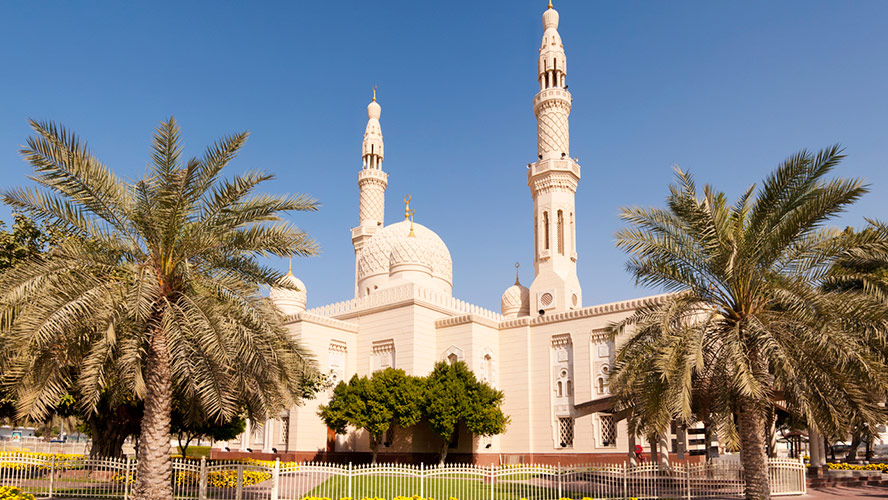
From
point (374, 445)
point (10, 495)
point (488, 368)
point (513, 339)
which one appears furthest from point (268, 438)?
point (10, 495)

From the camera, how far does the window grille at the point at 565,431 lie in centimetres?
2456

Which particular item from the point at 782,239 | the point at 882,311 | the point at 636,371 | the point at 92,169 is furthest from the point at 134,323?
the point at 882,311

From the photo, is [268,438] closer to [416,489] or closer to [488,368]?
[488,368]

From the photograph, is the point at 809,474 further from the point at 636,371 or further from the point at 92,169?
the point at 92,169

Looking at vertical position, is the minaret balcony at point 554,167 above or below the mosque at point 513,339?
above

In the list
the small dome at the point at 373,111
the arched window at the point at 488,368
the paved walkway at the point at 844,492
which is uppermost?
the small dome at the point at 373,111

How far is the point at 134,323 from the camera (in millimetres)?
10852

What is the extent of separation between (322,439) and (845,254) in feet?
64.3

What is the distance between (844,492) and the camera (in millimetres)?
17141

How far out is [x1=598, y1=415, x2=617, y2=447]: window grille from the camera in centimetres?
2322

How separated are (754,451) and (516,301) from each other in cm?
1862

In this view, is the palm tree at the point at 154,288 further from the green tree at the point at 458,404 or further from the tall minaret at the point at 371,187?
the tall minaret at the point at 371,187

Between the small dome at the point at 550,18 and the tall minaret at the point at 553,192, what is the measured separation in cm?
71

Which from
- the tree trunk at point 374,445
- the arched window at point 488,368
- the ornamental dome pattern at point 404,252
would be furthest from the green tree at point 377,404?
the ornamental dome pattern at point 404,252
